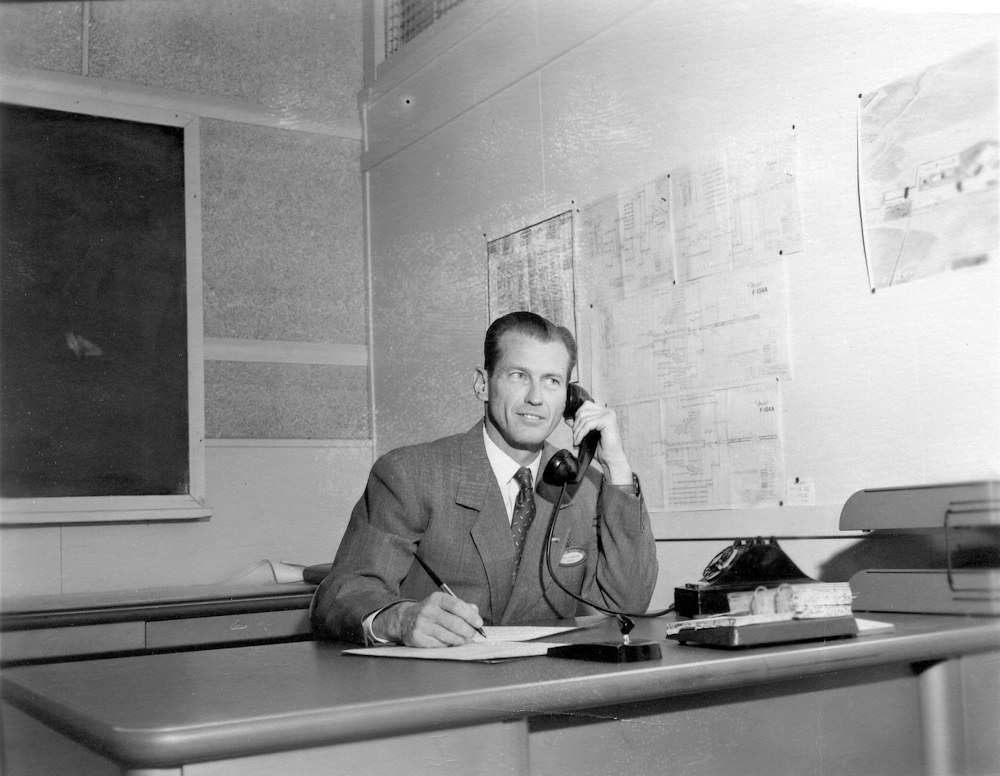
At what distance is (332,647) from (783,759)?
573 millimetres

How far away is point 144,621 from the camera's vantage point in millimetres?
2414

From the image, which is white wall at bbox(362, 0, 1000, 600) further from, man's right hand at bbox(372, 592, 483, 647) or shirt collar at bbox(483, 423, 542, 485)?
man's right hand at bbox(372, 592, 483, 647)

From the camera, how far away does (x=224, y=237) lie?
3291 mm

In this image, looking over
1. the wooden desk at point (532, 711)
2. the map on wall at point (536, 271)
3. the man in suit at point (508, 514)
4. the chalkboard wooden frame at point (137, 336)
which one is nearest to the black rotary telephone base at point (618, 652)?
the wooden desk at point (532, 711)

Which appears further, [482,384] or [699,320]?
[699,320]

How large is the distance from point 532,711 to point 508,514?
0.79 meters

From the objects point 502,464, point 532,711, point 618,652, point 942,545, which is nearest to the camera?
point 532,711

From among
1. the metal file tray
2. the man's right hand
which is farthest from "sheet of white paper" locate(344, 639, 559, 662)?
the metal file tray

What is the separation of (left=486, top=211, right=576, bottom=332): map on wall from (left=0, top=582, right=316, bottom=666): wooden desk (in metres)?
1.01

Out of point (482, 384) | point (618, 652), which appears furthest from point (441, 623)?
point (482, 384)

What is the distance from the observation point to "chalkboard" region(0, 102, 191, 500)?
292cm

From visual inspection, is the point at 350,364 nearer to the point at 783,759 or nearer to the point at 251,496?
the point at 251,496

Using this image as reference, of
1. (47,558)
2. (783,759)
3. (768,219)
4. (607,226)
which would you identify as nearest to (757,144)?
(768,219)

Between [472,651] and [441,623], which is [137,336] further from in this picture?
[472,651]
